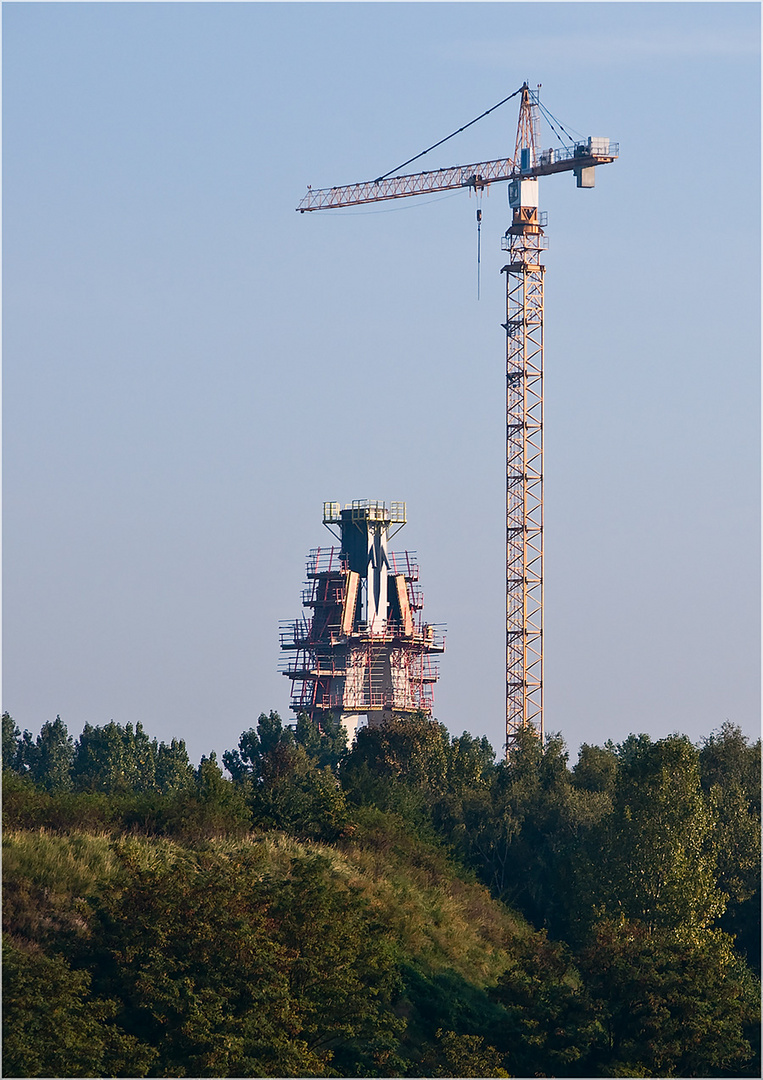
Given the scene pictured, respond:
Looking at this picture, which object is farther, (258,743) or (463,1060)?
(258,743)

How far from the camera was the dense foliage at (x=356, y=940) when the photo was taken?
42.5m

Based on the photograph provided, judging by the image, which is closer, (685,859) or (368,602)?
(685,859)

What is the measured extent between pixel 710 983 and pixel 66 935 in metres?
18.0

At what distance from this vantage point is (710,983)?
4841 centimetres

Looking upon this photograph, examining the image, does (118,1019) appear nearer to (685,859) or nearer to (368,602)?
(685,859)

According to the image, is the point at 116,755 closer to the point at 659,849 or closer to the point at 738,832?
the point at 738,832

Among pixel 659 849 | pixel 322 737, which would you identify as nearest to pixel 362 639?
pixel 322 737

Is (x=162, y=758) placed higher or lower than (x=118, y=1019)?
higher

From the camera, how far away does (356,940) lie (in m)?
47.4

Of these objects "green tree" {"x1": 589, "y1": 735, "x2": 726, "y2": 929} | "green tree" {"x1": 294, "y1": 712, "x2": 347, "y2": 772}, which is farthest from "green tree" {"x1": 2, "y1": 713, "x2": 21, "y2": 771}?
"green tree" {"x1": 589, "y1": 735, "x2": 726, "y2": 929}

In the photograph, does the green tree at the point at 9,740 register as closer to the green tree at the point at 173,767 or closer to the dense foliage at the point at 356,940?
the green tree at the point at 173,767

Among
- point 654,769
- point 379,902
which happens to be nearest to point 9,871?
point 379,902

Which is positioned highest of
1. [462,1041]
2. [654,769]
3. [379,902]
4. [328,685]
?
[328,685]

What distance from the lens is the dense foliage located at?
139 ft
